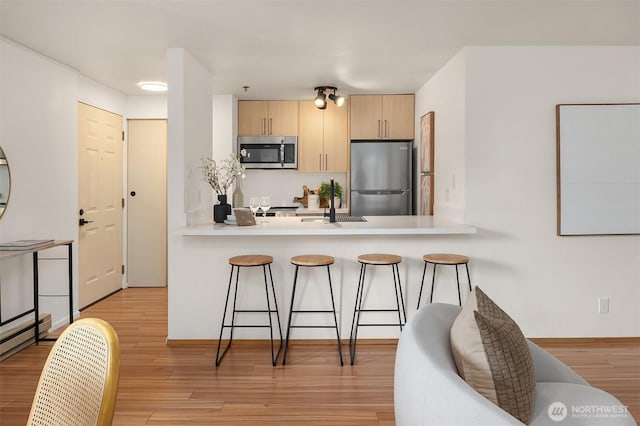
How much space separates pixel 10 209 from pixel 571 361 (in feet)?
14.2

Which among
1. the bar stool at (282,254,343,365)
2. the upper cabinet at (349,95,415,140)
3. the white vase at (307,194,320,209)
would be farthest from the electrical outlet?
the white vase at (307,194,320,209)

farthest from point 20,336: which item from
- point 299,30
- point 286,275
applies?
point 299,30

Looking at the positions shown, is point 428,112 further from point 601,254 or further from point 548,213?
point 601,254

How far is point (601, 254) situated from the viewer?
373 centimetres

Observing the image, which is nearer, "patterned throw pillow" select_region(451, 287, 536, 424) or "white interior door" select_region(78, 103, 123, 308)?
"patterned throw pillow" select_region(451, 287, 536, 424)

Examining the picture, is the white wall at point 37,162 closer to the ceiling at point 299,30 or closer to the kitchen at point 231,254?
the ceiling at point 299,30

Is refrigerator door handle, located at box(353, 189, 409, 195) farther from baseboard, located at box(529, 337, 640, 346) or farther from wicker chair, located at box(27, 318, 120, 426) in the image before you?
wicker chair, located at box(27, 318, 120, 426)

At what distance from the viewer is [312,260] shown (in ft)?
11.2

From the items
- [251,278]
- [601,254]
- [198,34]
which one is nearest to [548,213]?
[601,254]

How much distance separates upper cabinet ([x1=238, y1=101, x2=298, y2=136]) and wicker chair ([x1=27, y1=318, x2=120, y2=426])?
4844 mm

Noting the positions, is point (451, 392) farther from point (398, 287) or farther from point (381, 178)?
point (381, 178)

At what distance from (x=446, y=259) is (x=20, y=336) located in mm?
3263

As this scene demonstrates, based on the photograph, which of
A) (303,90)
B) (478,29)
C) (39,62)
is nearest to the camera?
(478,29)

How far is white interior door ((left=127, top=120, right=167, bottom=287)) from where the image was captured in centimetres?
573
